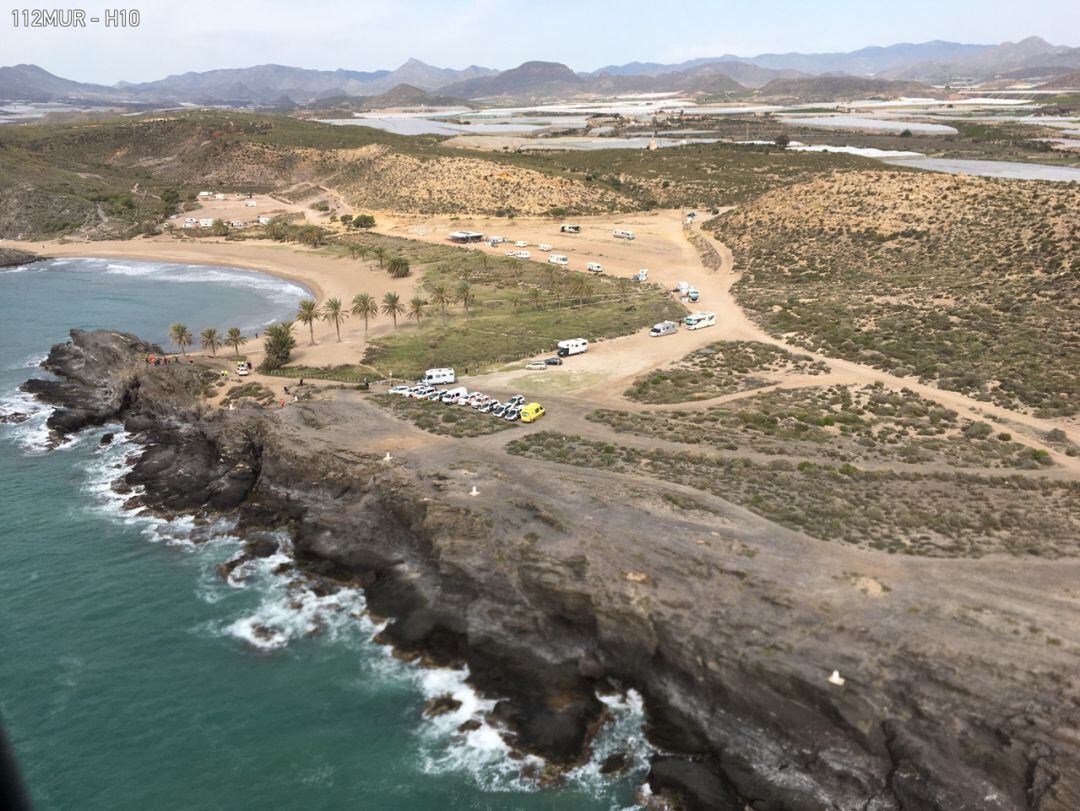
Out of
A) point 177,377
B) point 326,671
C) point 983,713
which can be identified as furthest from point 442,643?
point 177,377

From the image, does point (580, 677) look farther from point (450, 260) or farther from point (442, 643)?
point (450, 260)

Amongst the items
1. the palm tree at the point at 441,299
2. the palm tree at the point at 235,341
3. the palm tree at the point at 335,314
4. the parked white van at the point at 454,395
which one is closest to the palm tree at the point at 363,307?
the palm tree at the point at 335,314

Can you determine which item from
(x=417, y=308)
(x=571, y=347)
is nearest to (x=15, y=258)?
(x=417, y=308)

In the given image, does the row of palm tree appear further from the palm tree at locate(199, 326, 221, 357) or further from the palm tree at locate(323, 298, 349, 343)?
the palm tree at locate(323, 298, 349, 343)

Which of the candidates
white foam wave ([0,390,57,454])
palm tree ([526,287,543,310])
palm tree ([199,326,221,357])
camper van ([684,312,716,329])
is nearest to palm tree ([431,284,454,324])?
palm tree ([526,287,543,310])

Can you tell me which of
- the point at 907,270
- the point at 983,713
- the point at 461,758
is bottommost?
the point at 461,758

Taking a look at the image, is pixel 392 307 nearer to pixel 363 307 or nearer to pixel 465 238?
pixel 363 307
